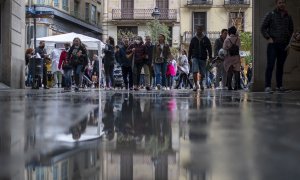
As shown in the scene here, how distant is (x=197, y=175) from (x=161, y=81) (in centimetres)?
1433

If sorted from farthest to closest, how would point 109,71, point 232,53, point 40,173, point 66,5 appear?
point 66,5 < point 109,71 < point 232,53 < point 40,173

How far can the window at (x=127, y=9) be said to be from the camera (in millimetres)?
51000

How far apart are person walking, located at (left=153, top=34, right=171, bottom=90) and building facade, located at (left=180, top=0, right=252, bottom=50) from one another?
33.9 metres

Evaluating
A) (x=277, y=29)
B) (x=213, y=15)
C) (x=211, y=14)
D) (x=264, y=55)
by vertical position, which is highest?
(x=211, y=14)

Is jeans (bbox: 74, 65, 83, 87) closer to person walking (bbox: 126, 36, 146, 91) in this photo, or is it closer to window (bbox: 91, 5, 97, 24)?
person walking (bbox: 126, 36, 146, 91)

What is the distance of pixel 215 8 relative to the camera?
50000mm

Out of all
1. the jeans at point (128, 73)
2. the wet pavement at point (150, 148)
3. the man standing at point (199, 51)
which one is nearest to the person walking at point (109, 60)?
the jeans at point (128, 73)

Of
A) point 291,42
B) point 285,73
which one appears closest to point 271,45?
point 291,42

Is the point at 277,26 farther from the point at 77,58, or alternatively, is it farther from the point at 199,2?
the point at 199,2

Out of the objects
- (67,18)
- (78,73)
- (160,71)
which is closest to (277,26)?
(160,71)

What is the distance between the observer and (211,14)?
1970 inches

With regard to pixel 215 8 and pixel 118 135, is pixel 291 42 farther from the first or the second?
pixel 215 8

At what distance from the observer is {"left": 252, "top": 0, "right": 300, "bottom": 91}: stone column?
11477 mm

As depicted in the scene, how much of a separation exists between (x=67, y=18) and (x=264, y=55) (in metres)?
37.7
